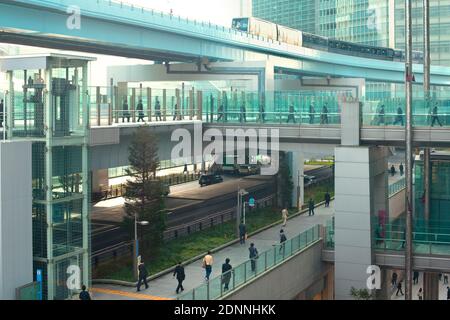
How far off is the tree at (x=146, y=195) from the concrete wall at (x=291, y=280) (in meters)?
4.84

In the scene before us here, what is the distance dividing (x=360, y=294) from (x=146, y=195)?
873 cm

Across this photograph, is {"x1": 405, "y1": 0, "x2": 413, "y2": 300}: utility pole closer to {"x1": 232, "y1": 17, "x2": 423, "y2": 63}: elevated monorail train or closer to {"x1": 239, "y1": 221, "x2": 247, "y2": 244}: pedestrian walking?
{"x1": 239, "y1": 221, "x2": 247, "y2": 244}: pedestrian walking

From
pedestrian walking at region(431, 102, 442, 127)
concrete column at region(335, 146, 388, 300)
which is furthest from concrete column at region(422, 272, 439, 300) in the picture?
pedestrian walking at region(431, 102, 442, 127)

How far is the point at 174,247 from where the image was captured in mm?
26562

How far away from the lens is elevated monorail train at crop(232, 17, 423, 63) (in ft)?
164

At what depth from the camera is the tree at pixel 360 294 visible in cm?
2384

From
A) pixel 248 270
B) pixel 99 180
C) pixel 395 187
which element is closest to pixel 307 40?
pixel 395 187

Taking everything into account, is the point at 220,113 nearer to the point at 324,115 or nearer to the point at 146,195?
the point at 324,115

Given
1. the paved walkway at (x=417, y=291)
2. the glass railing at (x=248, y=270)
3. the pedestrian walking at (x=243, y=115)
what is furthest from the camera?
the paved walkway at (x=417, y=291)

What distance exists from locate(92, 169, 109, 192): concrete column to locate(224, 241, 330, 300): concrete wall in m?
20.2

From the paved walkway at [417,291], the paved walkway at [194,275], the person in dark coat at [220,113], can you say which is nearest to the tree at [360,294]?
the paved walkway at [194,275]

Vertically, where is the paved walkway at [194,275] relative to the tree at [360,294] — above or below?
above

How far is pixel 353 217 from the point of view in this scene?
25016mm

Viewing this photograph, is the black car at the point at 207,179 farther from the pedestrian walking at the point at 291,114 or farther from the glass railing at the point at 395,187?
the pedestrian walking at the point at 291,114
